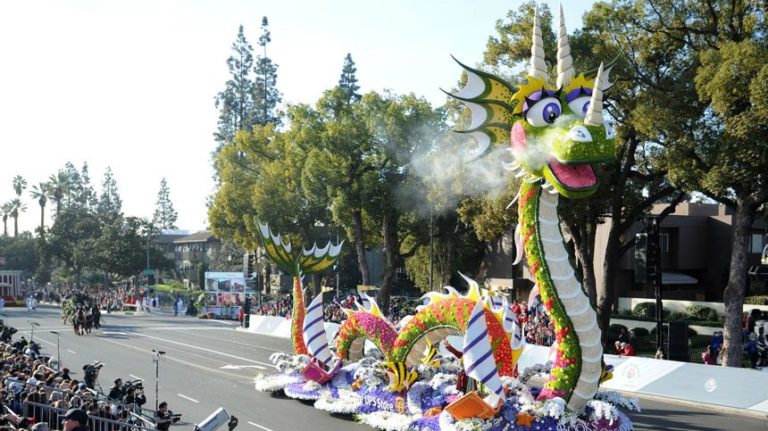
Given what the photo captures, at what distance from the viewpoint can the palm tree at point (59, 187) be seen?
110 m

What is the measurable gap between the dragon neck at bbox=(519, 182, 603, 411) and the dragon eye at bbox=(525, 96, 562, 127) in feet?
4.56

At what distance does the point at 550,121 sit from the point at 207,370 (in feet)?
58.3

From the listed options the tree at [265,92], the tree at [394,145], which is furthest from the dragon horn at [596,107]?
the tree at [265,92]

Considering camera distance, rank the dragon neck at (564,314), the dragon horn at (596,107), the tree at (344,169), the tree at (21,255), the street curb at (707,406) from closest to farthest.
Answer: the dragon horn at (596,107), the dragon neck at (564,314), the street curb at (707,406), the tree at (344,169), the tree at (21,255)

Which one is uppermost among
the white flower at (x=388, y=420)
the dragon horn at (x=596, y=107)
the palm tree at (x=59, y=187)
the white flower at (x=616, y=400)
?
the palm tree at (x=59, y=187)

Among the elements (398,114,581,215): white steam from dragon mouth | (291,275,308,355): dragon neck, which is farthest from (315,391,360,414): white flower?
(398,114,581,215): white steam from dragon mouth

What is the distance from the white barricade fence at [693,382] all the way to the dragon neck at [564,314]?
807cm

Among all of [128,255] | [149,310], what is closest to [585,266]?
[149,310]

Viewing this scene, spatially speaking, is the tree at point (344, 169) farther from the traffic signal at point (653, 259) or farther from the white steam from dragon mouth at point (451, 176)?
the traffic signal at point (653, 259)

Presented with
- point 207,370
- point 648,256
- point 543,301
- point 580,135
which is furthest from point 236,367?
point 580,135

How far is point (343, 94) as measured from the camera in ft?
145

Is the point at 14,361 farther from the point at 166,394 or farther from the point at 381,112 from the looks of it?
the point at 381,112

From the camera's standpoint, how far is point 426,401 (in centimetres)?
1650

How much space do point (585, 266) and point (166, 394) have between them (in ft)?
51.5
